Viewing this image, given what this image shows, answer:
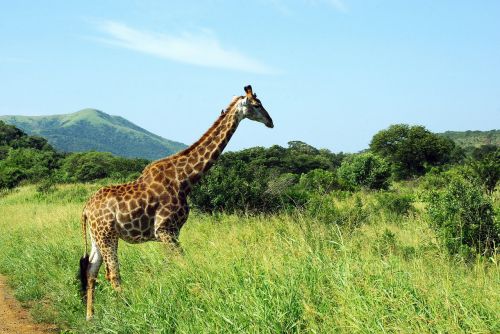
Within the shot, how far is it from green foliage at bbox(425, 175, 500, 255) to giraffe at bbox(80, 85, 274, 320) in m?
4.27

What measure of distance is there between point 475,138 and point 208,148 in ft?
395

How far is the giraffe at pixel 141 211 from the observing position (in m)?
7.24

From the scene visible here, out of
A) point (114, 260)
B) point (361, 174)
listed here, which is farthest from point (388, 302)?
point (361, 174)

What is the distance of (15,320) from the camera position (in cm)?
→ 811

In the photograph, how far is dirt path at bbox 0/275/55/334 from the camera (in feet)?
24.8

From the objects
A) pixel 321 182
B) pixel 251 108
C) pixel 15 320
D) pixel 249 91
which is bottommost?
pixel 15 320

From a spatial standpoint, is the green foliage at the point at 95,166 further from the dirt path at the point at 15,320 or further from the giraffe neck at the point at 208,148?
the giraffe neck at the point at 208,148

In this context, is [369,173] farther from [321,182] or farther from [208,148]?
[208,148]

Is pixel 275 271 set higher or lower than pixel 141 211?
lower

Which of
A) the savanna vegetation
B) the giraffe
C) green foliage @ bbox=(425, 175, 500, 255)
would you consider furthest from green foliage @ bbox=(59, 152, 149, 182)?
the giraffe

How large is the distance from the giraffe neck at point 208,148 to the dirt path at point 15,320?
112 inches

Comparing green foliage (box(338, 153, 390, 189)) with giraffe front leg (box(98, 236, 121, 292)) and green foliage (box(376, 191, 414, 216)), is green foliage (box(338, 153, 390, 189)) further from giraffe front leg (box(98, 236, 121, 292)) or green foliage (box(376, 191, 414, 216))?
giraffe front leg (box(98, 236, 121, 292))

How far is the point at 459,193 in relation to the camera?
952cm

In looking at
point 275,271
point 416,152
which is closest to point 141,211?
point 275,271
